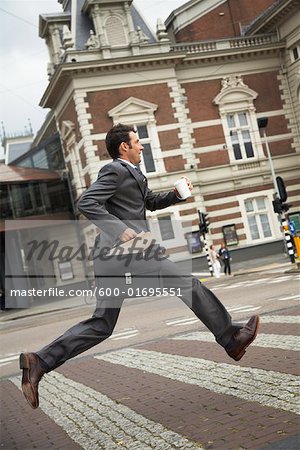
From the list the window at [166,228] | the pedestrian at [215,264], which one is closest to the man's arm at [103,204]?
the pedestrian at [215,264]

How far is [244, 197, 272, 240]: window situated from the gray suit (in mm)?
29110

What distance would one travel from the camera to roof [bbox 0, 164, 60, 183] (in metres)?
33.5

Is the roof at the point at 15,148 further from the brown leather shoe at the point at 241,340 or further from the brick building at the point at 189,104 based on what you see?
the brown leather shoe at the point at 241,340

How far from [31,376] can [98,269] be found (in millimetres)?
904

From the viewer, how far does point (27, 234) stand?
120ft

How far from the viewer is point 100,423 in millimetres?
4605

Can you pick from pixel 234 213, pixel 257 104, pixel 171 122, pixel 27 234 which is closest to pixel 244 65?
pixel 257 104

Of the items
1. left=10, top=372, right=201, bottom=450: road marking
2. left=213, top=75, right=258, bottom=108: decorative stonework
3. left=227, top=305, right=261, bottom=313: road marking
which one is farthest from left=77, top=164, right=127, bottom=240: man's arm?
left=213, top=75, right=258, bottom=108: decorative stonework

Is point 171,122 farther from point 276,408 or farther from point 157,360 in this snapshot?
point 276,408

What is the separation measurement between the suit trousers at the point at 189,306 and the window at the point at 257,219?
29.1 m

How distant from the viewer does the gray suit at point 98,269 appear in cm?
439

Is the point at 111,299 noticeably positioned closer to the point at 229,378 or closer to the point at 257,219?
the point at 229,378

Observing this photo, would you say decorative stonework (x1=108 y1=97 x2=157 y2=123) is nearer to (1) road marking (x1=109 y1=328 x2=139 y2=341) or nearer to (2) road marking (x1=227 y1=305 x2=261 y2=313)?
(2) road marking (x1=227 y1=305 x2=261 y2=313)

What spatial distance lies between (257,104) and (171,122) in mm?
5478
